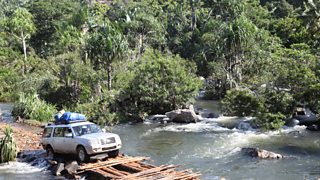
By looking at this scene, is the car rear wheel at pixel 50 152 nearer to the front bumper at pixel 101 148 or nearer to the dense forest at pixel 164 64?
the front bumper at pixel 101 148

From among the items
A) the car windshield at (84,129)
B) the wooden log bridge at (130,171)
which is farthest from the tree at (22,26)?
the wooden log bridge at (130,171)

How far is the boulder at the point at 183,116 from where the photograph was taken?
35156mm

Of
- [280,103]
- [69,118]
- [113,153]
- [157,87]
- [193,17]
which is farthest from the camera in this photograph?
[193,17]

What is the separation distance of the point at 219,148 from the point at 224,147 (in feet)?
1.32

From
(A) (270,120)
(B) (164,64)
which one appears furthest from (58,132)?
(B) (164,64)

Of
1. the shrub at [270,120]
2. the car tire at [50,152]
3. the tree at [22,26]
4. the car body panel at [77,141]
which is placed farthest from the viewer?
A: the tree at [22,26]

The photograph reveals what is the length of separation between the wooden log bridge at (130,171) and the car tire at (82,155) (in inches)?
18.1

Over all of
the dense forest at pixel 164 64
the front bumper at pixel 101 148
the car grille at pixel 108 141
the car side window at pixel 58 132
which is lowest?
the front bumper at pixel 101 148

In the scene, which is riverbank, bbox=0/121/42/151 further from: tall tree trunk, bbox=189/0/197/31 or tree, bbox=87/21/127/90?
tall tree trunk, bbox=189/0/197/31

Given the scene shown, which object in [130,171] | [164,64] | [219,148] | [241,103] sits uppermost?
[164,64]

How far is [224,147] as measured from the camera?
2620 centimetres

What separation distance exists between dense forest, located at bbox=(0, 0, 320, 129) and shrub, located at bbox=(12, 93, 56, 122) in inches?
3.1

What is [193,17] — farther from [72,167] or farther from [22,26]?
[72,167]

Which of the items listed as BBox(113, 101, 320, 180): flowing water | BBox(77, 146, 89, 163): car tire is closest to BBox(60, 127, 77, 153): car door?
BBox(77, 146, 89, 163): car tire
